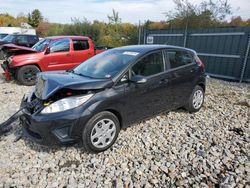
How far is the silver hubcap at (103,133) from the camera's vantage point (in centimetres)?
319

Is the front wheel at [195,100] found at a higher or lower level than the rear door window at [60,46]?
lower

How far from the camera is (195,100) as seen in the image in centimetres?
491

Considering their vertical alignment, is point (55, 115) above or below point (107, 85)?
below

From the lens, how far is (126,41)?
19797 mm

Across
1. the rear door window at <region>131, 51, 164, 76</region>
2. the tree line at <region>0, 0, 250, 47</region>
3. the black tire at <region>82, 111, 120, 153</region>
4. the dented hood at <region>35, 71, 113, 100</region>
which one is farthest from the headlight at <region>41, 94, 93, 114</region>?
the tree line at <region>0, 0, 250, 47</region>

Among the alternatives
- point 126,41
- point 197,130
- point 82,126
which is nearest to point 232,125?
point 197,130

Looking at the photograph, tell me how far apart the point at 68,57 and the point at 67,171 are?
5.52 metres

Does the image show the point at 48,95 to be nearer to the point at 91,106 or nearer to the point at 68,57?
the point at 91,106

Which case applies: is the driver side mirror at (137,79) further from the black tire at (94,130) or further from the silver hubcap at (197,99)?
the silver hubcap at (197,99)

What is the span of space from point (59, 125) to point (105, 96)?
0.76m

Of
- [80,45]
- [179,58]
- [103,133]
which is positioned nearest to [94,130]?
[103,133]

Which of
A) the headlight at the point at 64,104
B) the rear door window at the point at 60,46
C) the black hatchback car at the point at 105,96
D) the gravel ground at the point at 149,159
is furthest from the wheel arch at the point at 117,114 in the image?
the rear door window at the point at 60,46

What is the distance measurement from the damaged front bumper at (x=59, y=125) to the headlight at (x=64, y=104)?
6cm

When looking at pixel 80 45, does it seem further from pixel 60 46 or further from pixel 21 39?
pixel 21 39
